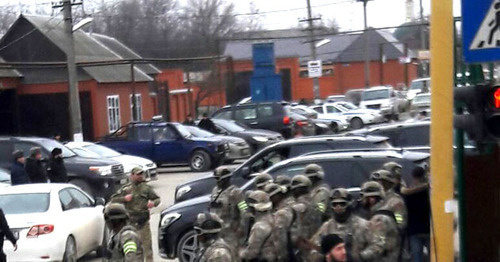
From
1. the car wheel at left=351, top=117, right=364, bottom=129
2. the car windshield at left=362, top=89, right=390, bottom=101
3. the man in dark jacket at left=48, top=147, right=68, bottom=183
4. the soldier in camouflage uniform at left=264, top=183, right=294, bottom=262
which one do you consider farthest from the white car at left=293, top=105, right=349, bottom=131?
the soldier in camouflage uniform at left=264, top=183, right=294, bottom=262

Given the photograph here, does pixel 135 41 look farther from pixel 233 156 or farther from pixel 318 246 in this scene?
pixel 318 246

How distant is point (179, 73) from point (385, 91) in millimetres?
15663

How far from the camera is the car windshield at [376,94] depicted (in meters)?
52.9

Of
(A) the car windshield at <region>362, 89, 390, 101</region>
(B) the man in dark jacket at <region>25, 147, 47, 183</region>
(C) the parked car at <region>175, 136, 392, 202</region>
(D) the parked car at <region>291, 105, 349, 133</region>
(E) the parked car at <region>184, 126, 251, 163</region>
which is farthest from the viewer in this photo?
(A) the car windshield at <region>362, 89, 390, 101</region>

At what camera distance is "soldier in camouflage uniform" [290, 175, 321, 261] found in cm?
1025

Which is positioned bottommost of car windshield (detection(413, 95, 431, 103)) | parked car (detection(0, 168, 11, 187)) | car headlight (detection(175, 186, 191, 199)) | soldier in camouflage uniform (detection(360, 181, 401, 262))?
car headlight (detection(175, 186, 191, 199))

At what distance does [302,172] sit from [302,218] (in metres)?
3.27

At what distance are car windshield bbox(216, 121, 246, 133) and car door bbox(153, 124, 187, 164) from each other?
395 centimetres

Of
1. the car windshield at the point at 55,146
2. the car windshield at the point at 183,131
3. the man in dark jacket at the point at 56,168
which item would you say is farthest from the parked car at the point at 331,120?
the man in dark jacket at the point at 56,168

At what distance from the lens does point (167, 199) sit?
80.2 feet

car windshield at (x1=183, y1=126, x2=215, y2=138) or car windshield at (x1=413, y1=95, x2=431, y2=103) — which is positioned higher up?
car windshield at (x1=413, y1=95, x2=431, y2=103)

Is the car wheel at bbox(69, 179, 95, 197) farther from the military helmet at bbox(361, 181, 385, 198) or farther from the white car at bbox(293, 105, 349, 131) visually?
the white car at bbox(293, 105, 349, 131)

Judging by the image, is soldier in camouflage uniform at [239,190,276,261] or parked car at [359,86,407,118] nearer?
soldier in camouflage uniform at [239,190,276,261]

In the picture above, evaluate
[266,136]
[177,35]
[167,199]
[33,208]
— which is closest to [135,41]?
[177,35]
